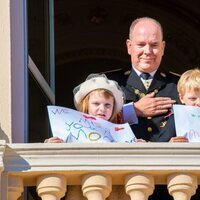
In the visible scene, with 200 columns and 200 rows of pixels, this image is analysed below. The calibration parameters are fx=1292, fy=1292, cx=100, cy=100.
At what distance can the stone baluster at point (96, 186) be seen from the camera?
538 cm

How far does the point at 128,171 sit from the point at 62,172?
0.91 ft

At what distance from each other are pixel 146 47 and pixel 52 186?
96 cm

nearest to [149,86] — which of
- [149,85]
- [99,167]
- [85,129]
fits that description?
[149,85]

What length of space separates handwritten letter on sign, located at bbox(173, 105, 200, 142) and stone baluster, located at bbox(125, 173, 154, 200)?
1.04 feet

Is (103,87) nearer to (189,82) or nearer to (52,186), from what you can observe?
(189,82)

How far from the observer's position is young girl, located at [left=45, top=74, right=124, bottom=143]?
5668 millimetres

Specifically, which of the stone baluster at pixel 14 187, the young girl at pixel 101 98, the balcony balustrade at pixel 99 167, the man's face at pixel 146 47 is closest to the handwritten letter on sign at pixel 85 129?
the young girl at pixel 101 98

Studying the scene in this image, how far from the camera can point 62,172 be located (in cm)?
541

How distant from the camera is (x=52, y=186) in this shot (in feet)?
17.7

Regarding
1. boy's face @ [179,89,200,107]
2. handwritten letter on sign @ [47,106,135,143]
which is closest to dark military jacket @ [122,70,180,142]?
boy's face @ [179,89,200,107]

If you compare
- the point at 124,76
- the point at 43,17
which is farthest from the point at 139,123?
the point at 43,17

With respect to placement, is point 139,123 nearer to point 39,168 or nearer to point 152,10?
point 39,168

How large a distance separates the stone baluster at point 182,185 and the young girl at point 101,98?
45 centimetres

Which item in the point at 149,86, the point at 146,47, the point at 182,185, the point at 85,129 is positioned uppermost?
the point at 146,47
